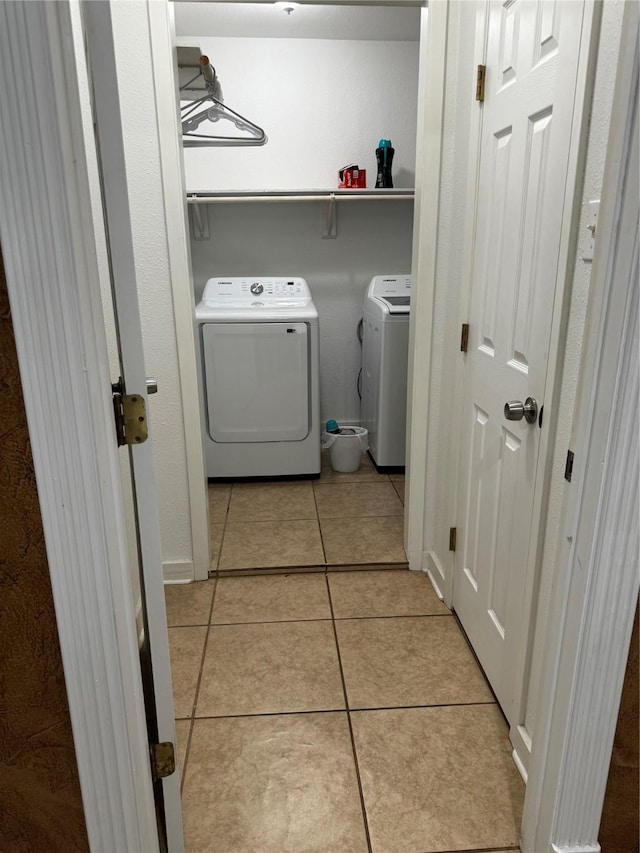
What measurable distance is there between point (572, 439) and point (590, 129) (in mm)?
603

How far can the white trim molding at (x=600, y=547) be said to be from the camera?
35.5 inches

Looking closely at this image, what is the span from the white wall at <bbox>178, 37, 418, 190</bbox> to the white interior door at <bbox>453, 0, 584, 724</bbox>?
1992 millimetres

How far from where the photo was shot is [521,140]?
1477mm

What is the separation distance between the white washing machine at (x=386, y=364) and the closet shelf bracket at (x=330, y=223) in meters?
0.39

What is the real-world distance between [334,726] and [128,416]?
3.84 feet

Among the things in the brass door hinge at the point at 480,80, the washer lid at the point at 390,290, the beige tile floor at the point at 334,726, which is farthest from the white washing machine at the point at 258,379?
the brass door hinge at the point at 480,80

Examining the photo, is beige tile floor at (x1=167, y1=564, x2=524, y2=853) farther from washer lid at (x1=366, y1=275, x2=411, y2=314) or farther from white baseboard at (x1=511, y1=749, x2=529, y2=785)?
washer lid at (x1=366, y1=275, x2=411, y2=314)

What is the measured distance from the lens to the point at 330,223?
11.7ft

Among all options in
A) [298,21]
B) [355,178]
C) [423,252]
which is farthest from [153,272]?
[298,21]

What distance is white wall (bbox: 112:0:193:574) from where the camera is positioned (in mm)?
1894

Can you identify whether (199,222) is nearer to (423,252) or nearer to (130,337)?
(423,252)

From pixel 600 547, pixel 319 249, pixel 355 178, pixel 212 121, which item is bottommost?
pixel 600 547

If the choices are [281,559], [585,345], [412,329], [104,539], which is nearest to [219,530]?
[281,559]

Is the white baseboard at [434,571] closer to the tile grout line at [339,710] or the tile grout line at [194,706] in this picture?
the tile grout line at [339,710]
